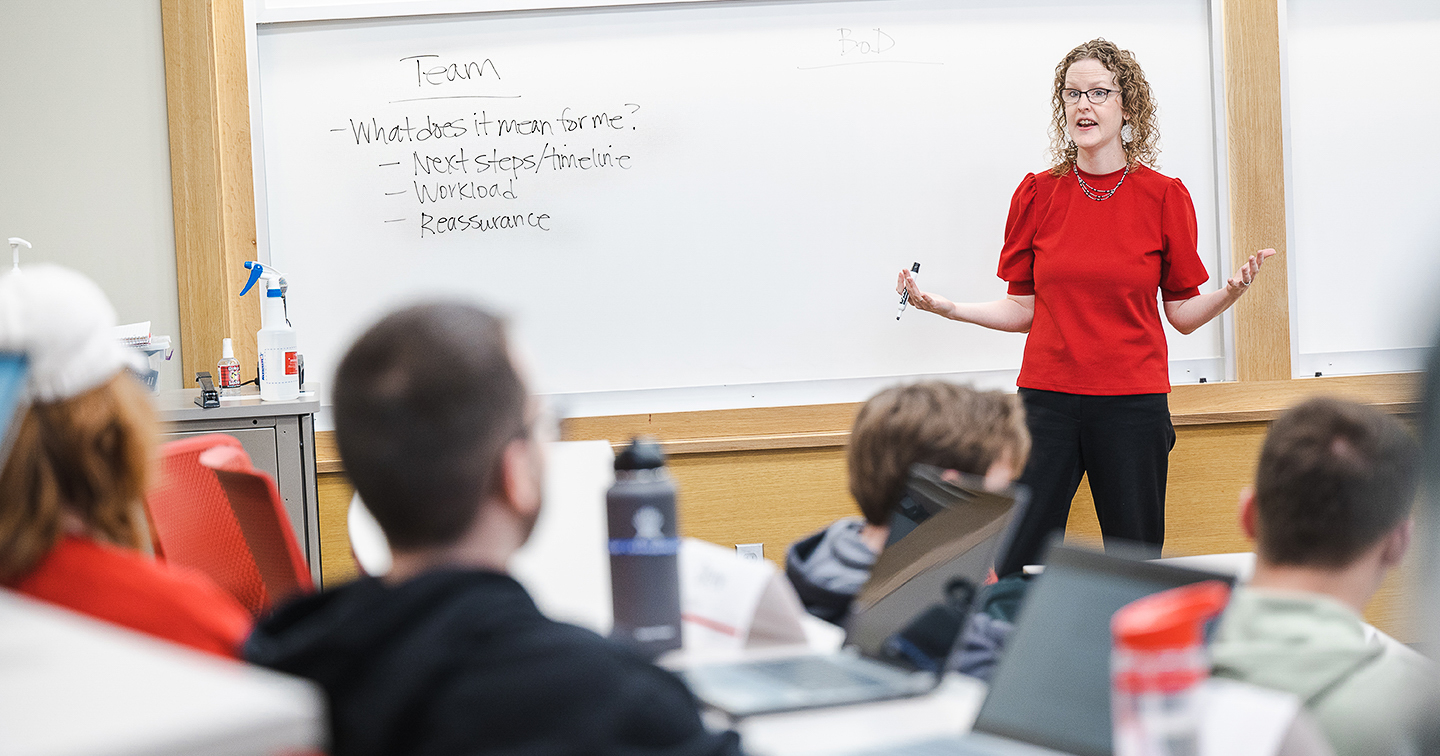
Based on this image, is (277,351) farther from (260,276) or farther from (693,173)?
(693,173)

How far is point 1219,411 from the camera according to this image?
329cm

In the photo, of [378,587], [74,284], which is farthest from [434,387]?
[74,284]

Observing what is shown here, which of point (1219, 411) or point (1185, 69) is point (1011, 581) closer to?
point (1219, 411)

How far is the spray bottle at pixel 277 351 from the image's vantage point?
2.89 meters

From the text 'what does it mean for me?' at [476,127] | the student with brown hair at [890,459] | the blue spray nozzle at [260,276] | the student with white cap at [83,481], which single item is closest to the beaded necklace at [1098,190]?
the text 'what does it mean for me?' at [476,127]

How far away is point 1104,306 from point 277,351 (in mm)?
2176

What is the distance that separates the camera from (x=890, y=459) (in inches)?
59.7

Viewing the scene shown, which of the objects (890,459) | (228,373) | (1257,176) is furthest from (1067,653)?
(1257,176)

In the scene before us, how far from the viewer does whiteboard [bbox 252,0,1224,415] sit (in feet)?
10.6

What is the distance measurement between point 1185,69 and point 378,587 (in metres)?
3.24

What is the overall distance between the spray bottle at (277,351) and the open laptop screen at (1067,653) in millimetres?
2291

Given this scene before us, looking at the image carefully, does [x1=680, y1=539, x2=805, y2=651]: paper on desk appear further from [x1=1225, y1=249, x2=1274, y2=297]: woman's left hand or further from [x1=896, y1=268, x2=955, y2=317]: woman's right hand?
[x1=1225, y1=249, x2=1274, y2=297]: woman's left hand

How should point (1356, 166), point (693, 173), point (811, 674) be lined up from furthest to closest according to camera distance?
point (1356, 166)
point (693, 173)
point (811, 674)

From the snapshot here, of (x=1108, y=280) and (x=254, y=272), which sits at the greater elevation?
(x=254, y=272)
